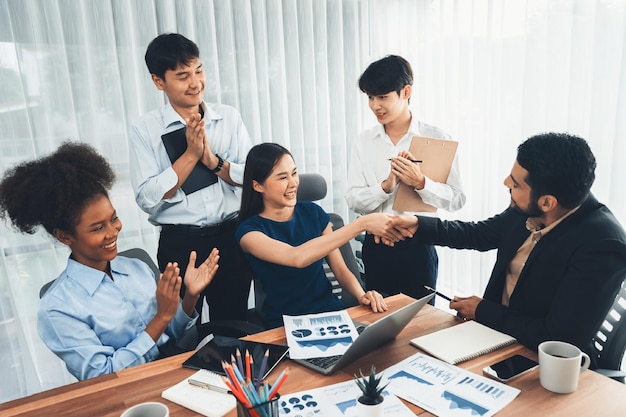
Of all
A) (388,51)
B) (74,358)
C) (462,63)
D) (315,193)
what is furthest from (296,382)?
(388,51)

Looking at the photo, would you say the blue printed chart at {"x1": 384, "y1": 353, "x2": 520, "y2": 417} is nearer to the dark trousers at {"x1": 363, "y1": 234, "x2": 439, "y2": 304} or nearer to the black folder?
the dark trousers at {"x1": 363, "y1": 234, "x2": 439, "y2": 304}

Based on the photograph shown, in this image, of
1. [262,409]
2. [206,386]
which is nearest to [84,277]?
[206,386]

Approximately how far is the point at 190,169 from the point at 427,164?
3.56ft

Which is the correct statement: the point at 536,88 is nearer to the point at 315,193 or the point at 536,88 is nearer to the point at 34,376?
the point at 315,193

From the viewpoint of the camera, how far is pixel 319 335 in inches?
54.1

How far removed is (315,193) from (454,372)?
4.56 feet

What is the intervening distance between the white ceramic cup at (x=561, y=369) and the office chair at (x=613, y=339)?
382mm

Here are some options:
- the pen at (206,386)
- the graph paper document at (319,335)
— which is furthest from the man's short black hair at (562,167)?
the pen at (206,386)

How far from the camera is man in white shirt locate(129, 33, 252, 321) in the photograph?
6.65ft

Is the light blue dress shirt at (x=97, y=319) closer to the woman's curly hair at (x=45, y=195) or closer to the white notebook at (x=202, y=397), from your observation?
the woman's curly hair at (x=45, y=195)

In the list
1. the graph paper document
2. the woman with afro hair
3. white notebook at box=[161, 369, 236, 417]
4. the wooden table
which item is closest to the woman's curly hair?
the woman with afro hair

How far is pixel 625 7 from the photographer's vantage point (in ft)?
6.78

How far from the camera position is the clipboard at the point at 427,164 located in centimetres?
202

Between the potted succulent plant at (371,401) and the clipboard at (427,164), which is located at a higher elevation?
the clipboard at (427,164)
